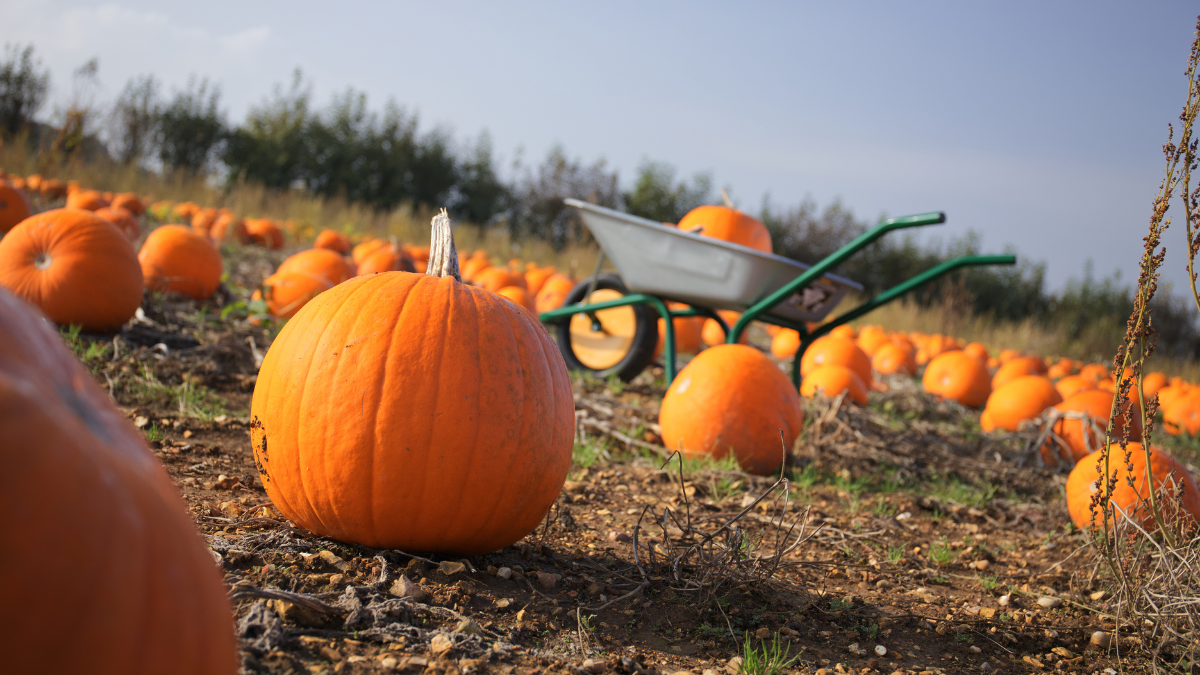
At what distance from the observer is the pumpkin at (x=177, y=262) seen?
4.89m

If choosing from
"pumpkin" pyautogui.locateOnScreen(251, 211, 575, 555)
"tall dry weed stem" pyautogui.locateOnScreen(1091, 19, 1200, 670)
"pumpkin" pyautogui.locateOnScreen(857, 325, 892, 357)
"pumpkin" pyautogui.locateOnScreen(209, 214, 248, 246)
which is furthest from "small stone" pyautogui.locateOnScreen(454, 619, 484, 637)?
"pumpkin" pyautogui.locateOnScreen(209, 214, 248, 246)

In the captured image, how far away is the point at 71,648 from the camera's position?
73cm

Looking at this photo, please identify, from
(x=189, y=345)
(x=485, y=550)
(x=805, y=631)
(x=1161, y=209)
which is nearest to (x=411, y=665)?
(x=485, y=550)

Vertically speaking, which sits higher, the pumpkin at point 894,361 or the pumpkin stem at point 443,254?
Answer: the pumpkin stem at point 443,254

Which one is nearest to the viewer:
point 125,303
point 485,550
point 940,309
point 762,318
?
point 485,550

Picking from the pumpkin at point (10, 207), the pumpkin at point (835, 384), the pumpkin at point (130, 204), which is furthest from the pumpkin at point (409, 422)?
the pumpkin at point (130, 204)

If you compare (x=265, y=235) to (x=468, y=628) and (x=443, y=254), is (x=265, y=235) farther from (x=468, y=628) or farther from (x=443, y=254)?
(x=468, y=628)

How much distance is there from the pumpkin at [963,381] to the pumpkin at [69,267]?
6.39 m

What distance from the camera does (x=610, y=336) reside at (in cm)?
544

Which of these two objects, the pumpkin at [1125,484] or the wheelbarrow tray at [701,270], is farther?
the wheelbarrow tray at [701,270]

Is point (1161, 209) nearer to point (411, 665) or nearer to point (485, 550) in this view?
point (485, 550)

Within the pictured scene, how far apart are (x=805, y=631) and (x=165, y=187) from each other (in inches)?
540

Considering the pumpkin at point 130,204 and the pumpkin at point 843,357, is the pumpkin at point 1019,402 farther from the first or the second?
the pumpkin at point 130,204

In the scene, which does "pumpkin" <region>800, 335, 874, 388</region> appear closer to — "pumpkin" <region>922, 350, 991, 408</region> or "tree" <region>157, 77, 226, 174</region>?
"pumpkin" <region>922, 350, 991, 408</region>
